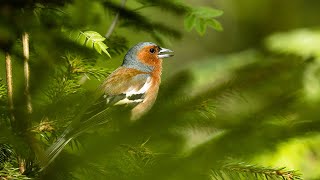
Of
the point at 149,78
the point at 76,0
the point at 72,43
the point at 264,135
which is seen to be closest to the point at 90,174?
the point at 72,43

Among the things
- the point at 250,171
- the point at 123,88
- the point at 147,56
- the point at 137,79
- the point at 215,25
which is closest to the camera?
the point at 250,171

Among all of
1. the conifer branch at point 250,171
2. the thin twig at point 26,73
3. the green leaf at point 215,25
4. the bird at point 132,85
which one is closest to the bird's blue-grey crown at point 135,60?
the bird at point 132,85

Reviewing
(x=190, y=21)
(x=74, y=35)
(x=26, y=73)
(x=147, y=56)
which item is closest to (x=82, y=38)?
(x=74, y=35)

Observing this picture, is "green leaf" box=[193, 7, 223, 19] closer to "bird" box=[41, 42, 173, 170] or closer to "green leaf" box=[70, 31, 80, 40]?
→ "bird" box=[41, 42, 173, 170]

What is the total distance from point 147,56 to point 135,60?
17 centimetres

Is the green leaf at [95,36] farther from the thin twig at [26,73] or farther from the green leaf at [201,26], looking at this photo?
the green leaf at [201,26]

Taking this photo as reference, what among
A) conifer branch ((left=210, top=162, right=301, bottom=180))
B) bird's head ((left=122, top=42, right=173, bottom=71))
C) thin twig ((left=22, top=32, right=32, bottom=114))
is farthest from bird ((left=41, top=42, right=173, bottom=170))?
conifer branch ((left=210, top=162, right=301, bottom=180))

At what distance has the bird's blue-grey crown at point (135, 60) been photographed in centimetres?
313

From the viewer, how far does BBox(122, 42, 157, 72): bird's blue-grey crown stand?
313 centimetres

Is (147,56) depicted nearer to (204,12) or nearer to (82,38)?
(204,12)

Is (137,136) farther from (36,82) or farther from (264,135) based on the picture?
(36,82)

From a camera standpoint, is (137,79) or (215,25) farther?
(137,79)

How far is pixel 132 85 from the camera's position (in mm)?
3170

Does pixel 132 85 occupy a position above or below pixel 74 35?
above
